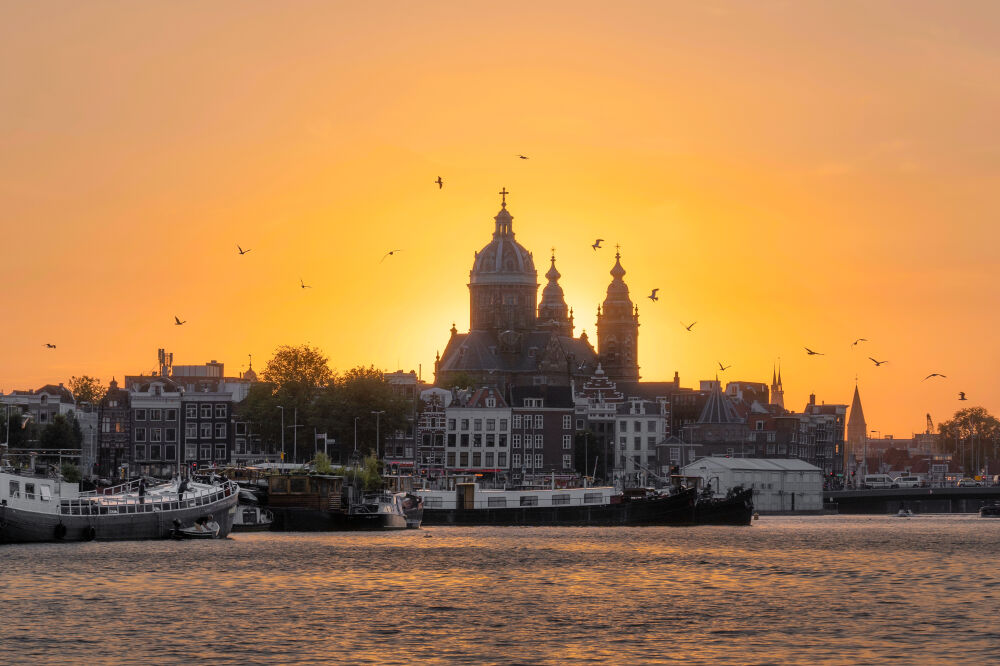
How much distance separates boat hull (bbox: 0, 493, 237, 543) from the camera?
11700cm

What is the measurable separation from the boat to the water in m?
2.44

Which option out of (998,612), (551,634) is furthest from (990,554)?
(551,634)

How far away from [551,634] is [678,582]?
24.4 meters

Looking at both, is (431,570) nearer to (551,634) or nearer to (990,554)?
(551,634)

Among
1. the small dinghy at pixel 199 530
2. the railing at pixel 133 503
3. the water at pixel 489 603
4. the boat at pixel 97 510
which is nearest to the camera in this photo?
the water at pixel 489 603

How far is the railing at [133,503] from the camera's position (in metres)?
122

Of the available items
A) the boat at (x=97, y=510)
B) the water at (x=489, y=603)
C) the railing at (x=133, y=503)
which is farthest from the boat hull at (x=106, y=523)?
Result: the water at (x=489, y=603)

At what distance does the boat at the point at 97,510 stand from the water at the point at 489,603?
244cm

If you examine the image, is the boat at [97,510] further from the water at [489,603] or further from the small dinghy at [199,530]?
the water at [489,603]

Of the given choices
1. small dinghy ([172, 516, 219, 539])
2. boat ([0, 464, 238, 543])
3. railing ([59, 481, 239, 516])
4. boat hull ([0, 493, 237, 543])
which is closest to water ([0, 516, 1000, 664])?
boat hull ([0, 493, 237, 543])

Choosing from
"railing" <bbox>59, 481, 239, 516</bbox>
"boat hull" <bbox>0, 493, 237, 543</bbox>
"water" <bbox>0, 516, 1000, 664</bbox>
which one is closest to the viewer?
"water" <bbox>0, 516, 1000, 664</bbox>

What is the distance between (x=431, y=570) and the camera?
101438 mm

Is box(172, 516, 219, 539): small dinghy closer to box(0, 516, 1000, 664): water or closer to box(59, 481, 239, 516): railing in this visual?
box(59, 481, 239, 516): railing

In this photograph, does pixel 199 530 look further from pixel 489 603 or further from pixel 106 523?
pixel 489 603
